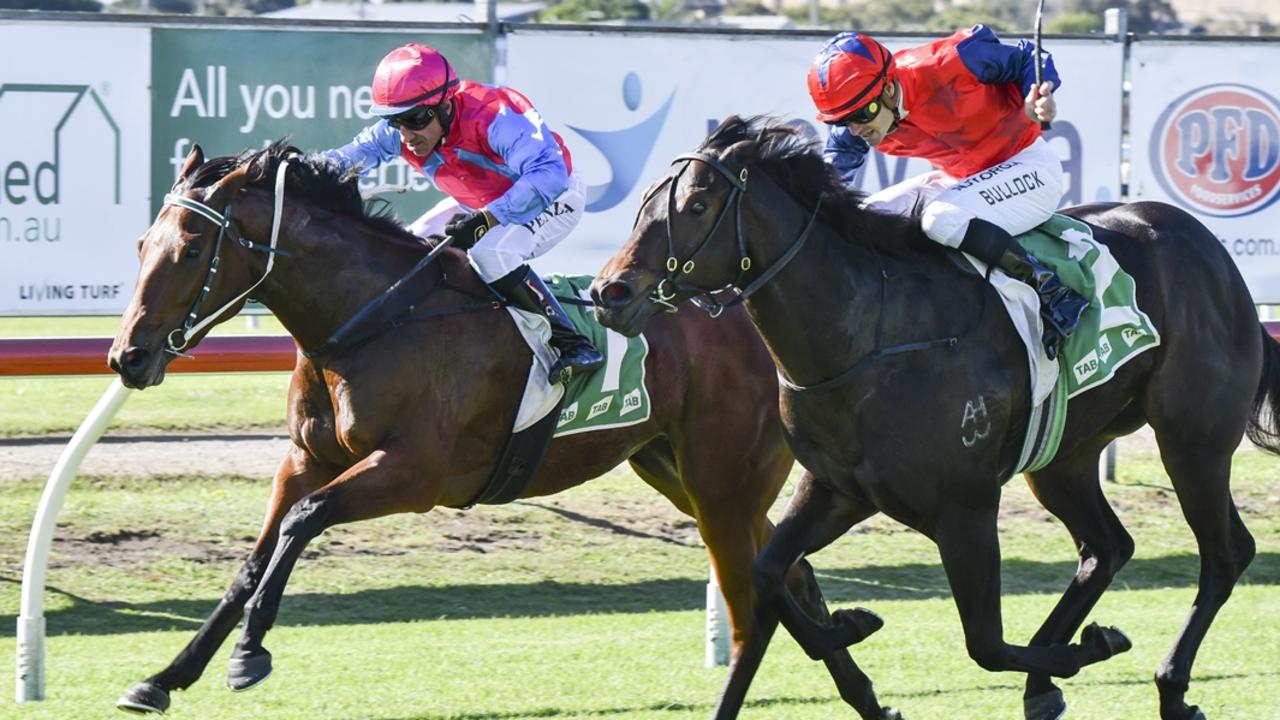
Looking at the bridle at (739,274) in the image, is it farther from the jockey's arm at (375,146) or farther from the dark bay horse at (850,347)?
the jockey's arm at (375,146)

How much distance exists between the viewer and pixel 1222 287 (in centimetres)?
552

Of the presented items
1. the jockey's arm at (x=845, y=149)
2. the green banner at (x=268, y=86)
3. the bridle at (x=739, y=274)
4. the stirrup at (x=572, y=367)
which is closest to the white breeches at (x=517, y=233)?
the stirrup at (x=572, y=367)

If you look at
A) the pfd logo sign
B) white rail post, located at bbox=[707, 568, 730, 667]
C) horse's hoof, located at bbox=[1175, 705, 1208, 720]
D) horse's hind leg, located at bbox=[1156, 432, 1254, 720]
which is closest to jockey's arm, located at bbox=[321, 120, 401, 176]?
white rail post, located at bbox=[707, 568, 730, 667]

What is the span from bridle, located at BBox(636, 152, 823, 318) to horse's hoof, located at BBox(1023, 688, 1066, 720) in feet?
5.28

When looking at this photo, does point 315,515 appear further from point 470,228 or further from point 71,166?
point 71,166

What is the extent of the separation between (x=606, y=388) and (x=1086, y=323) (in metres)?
1.56

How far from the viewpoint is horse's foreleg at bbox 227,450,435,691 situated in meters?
4.78

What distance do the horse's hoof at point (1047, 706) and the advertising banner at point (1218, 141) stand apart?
4866 mm

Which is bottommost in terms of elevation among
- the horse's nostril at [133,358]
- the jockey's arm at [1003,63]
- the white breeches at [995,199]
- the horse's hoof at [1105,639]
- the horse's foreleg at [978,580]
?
the horse's hoof at [1105,639]

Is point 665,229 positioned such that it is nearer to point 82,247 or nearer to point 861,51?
point 861,51

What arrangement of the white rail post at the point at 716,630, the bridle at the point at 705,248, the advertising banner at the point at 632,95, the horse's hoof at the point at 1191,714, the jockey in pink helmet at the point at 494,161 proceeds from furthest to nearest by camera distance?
the advertising banner at the point at 632,95 → the white rail post at the point at 716,630 → the jockey in pink helmet at the point at 494,161 → the horse's hoof at the point at 1191,714 → the bridle at the point at 705,248

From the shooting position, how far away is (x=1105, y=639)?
4.95m

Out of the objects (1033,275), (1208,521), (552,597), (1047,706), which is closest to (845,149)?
(1033,275)

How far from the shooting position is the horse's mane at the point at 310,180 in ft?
17.6
